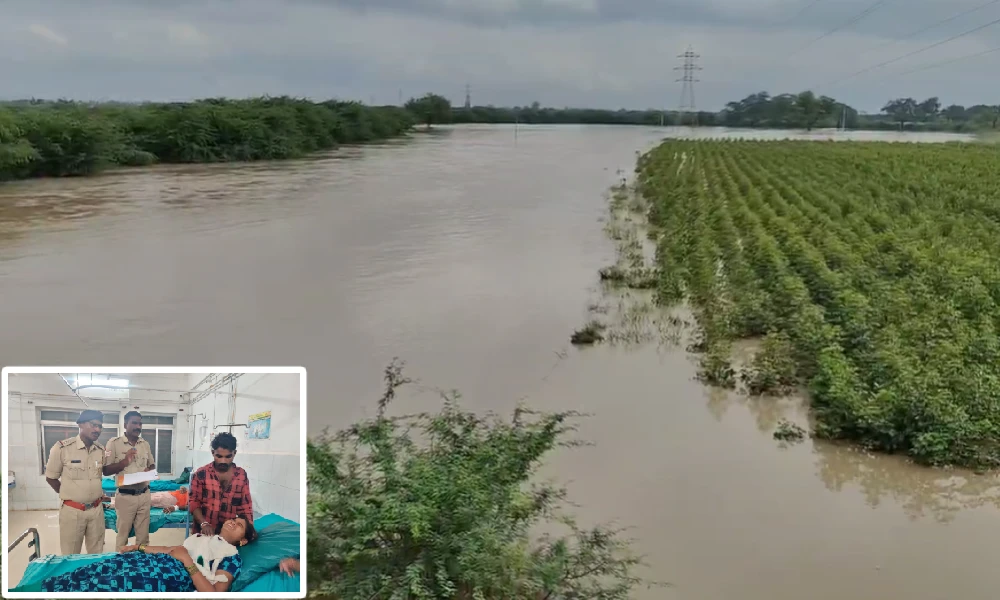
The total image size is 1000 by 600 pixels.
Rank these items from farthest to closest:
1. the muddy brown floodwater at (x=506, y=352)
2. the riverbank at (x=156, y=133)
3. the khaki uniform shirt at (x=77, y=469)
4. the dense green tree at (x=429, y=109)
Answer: the dense green tree at (x=429, y=109)
the riverbank at (x=156, y=133)
the muddy brown floodwater at (x=506, y=352)
the khaki uniform shirt at (x=77, y=469)

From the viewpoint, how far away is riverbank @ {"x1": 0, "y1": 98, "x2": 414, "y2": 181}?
855 inches

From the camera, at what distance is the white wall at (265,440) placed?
8.63 feet

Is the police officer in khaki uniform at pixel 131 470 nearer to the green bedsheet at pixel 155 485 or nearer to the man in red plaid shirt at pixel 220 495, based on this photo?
the green bedsheet at pixel 155 485

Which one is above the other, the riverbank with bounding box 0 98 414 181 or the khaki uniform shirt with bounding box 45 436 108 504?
the riverbank with bounding box 0 98 414 181

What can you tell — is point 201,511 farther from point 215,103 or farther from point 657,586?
point 215,103

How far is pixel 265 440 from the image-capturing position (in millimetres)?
2689

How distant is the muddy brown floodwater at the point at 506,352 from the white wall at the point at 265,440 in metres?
2.20

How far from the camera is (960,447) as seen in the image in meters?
5.46

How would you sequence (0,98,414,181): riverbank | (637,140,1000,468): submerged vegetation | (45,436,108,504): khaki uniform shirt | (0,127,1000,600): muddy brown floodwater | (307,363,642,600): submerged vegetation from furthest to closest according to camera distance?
(0,98,414,181): riverbank → (637,140,1000,468): submerged vegetation → (0,127,1000,600): muddy brown floodwater → (307,363,642,600): submerged vegetation → (45,436,108,504): khaki uniform shirt

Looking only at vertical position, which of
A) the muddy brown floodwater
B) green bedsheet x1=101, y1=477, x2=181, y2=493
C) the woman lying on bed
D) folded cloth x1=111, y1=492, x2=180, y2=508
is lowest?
the muddy brown floodwater

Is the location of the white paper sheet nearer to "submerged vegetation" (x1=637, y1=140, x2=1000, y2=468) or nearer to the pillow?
the pillow

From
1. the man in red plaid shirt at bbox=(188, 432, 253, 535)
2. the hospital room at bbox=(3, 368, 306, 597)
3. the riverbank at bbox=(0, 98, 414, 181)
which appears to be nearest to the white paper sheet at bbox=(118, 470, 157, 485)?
the hospital room at bbox=(3, 368, 306, 597)

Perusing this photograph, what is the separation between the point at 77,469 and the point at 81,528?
0.18 meters

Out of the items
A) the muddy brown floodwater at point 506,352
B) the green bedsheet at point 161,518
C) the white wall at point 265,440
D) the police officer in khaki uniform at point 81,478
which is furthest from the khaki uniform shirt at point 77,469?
the muddy brown floodwater at point 506,352
